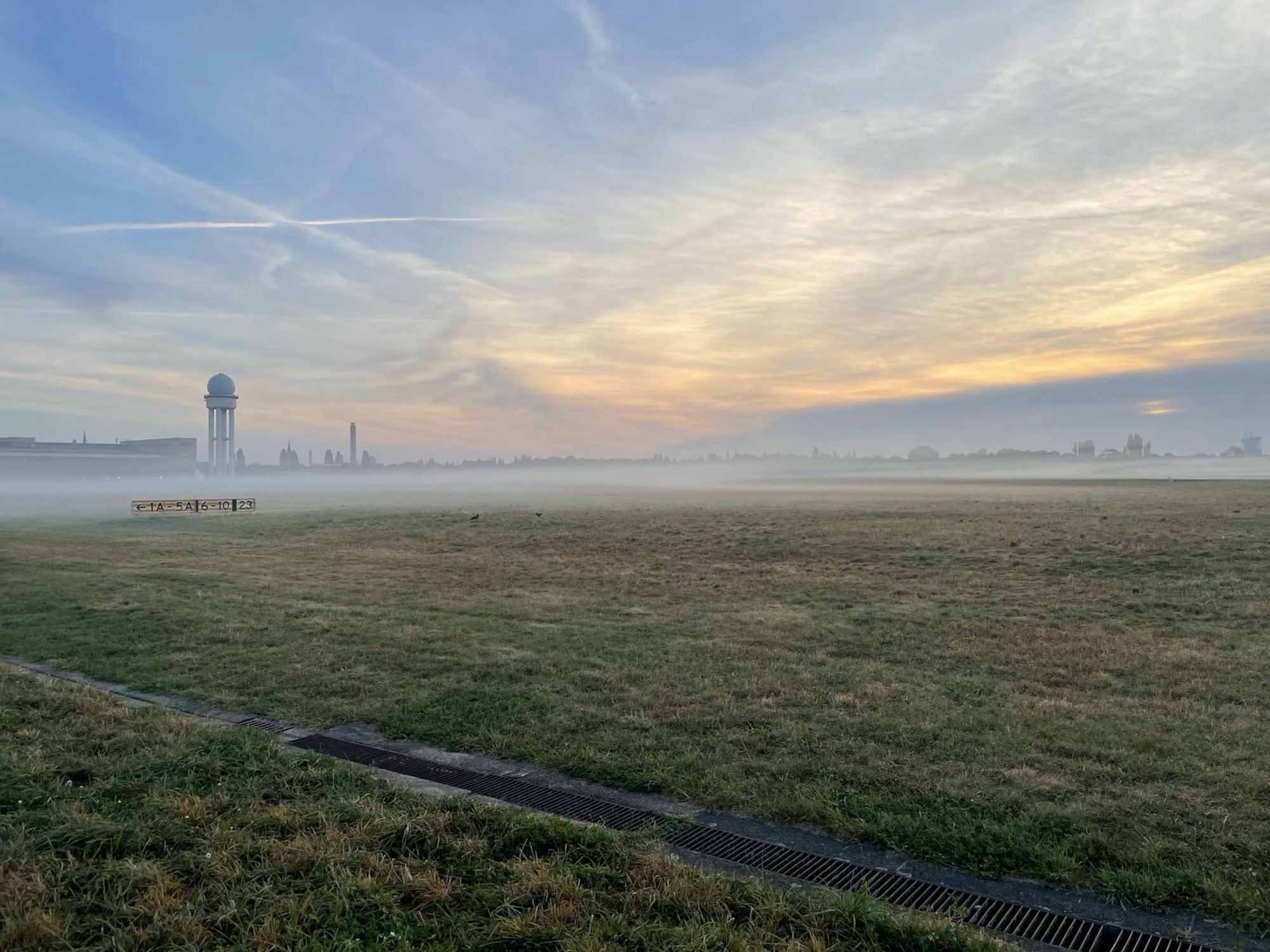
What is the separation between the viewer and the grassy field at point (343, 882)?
3.87 metres

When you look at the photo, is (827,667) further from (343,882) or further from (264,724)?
(343,882)

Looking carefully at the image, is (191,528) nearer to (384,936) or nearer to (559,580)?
(559,580)

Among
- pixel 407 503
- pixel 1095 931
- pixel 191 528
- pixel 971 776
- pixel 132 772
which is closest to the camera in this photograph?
pixel 1095 931

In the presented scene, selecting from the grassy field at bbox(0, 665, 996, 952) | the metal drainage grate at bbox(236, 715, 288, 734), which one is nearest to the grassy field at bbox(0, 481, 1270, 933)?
the metal drainage grate at bbox(236, 715, 288, 734)

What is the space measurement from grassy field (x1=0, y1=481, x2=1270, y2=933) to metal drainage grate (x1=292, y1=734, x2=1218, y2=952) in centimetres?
44

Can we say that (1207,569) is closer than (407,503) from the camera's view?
Yes

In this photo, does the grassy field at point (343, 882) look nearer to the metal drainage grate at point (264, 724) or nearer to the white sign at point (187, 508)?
the metal drainage grate at point (264, 724)

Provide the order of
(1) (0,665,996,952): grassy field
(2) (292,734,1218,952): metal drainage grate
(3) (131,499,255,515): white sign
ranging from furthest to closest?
(3) (131,499,255,515): white sign → (2) (292,734,1218,952): metal drainage grate → (1) (0,665,996,952): grassy field

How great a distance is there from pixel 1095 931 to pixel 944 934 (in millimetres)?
1008

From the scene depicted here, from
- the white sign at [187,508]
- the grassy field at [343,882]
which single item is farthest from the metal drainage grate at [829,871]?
the white sign at [187,508]

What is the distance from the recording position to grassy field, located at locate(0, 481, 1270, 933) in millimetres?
5652

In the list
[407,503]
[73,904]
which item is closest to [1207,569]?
[73,904]

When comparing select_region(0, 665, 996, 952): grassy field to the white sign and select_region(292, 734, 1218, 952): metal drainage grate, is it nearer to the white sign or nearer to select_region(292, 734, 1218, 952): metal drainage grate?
select_region(292, 734, 1218, 952): metal drainage grate

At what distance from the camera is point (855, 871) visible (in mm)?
4852
